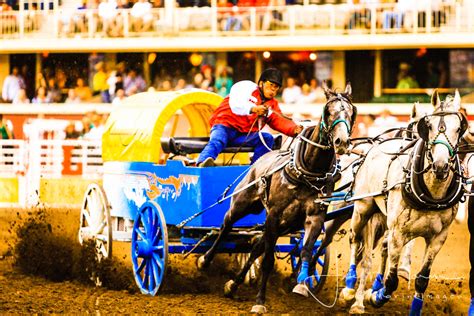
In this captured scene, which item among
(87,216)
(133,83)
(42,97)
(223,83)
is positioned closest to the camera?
(87,216)

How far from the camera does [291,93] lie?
91.2 ft

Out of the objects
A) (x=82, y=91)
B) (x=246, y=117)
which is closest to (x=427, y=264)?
(x=246, y=117)

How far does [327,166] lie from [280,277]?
10.3ft

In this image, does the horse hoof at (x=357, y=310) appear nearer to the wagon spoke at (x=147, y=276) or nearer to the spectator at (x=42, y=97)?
the wagon spoke at (x=147, y=276)

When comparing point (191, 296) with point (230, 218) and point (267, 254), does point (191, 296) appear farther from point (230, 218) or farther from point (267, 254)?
point (267, 254)

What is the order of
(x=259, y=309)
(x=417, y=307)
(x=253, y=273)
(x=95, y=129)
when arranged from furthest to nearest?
(x=95, y=129)
(x=253, y=273)
(x=259, y=309)
(x=417, y=307)

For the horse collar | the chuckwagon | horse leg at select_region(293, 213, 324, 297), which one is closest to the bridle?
the horse collar

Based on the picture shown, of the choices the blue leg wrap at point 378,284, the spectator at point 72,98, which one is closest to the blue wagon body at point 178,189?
the blue leg wrap at point 378,284

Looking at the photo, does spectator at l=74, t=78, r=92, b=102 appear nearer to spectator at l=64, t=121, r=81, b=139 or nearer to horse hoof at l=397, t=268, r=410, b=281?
spectator at l=64, t=121, r=81, b=139

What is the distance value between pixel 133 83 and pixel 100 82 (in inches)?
52.7

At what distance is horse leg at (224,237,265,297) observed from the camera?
1103cm

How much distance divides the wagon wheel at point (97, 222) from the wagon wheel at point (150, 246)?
62cm

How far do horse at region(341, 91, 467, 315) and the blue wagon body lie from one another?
5.31 ft

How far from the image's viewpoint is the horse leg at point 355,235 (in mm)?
10719
